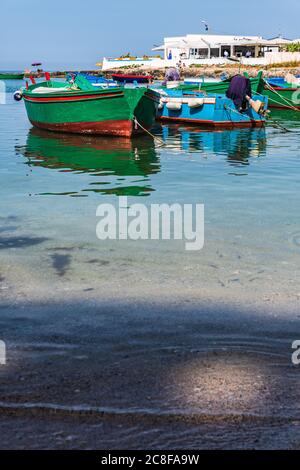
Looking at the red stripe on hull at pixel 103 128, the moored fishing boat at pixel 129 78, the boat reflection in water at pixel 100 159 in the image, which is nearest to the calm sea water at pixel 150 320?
the boat reflection in water at pixel 100 159

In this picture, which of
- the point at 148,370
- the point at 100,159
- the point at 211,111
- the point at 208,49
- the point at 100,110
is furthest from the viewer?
the point at 208,49

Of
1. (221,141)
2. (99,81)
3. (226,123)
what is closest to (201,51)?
(99,81)

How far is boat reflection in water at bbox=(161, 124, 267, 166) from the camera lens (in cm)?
1685

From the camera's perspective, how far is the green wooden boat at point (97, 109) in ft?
61.4

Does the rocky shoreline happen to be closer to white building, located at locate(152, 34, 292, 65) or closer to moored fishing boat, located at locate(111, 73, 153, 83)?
white building, located at locate(152, 34, 292, 65)

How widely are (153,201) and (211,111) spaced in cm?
1421

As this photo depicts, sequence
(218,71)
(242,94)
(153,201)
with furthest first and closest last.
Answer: (218,71) < (242,94) < (153,201)

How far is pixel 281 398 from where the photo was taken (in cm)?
353

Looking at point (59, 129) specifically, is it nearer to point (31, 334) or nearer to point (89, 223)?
point (89, 223)

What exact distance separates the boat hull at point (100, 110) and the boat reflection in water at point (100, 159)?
39cm

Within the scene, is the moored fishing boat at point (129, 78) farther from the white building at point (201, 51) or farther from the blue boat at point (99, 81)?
the white building at point (201, 51)

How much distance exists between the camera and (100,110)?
19.3 metres

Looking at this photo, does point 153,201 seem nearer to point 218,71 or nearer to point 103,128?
point 103,128

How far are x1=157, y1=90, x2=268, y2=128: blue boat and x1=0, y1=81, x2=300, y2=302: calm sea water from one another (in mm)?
3550
